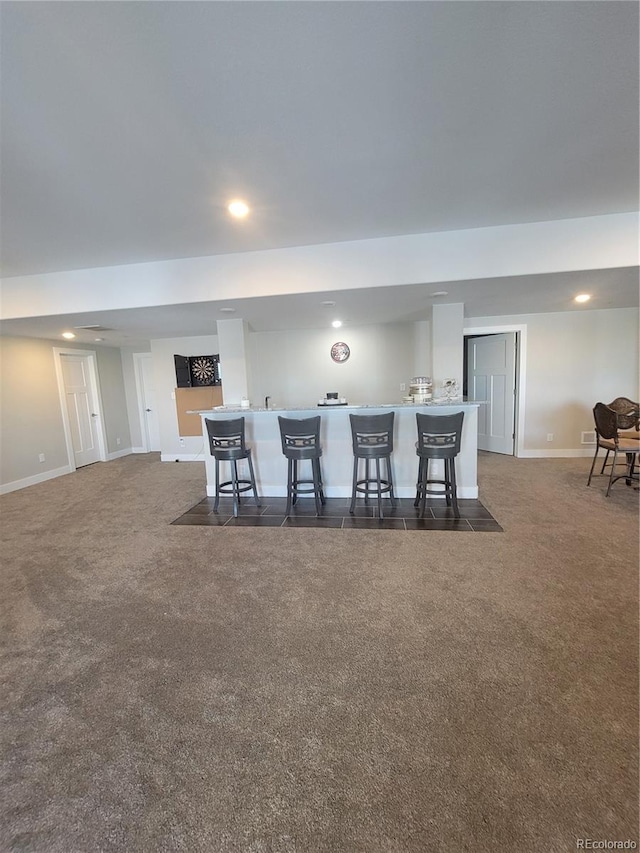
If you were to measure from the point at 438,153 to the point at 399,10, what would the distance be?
2.84 ft

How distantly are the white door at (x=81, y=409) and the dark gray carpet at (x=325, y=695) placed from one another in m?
3.81

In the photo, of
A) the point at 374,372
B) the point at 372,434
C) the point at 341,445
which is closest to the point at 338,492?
the point at 341,445

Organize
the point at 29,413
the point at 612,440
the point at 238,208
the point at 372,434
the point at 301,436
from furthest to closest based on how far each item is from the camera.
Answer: the point at 29,413 → the point at 612,440 → the point at 301,436 → the point at 372,434 → the point at 238,208

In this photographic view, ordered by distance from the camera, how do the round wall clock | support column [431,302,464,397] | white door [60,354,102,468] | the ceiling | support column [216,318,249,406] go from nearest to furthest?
the ceiling < support column [431,302,464,397] < support column [216,318,249,406] < the round wall clock < white door [60,354,102,468]

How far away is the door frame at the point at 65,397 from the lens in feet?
19.6

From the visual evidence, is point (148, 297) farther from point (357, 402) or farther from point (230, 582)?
point (357, 402)

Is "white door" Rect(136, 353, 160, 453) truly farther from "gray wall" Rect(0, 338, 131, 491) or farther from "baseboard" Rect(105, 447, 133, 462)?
"gray wall" Rect(0, 338, 131, 491)

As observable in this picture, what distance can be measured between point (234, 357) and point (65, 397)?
3.55 metres

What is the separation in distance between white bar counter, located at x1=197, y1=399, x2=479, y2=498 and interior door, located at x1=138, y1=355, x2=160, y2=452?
11.4ft

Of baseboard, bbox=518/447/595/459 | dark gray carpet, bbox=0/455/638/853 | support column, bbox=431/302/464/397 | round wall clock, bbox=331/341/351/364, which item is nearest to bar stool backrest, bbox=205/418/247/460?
dark gray carpet, bbox=0/455/638/853

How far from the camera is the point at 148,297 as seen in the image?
3656mm

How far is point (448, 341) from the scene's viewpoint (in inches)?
162

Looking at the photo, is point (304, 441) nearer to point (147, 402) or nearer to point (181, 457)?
point (181, 457)

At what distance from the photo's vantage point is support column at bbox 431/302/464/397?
4.10 m
